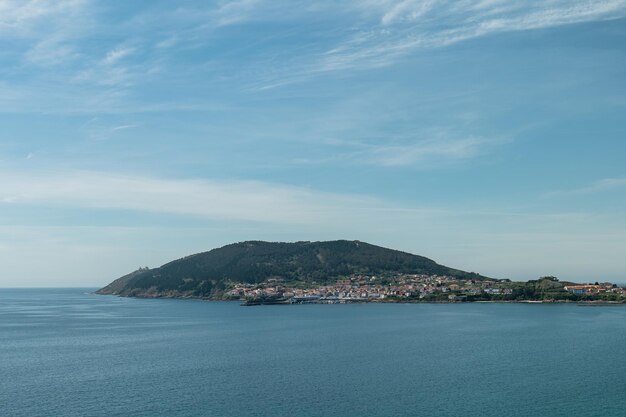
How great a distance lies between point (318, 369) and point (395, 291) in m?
108

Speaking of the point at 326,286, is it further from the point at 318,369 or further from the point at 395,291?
the point at 318,369

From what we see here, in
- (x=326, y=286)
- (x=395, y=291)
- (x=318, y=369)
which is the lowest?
(x=318, y=369)

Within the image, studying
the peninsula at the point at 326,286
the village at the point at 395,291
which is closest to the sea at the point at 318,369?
the village at the point at 395,291

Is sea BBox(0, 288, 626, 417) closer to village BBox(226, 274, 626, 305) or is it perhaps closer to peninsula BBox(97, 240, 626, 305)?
village BBox(226, 274, 626, 305)

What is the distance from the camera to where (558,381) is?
141ft

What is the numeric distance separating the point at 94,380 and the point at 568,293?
117 m

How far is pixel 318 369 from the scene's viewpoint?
4812 centimetres

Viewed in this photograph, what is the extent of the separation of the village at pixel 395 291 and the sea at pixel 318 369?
52644 millimetres

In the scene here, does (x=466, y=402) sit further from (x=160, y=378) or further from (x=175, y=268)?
(x=175, y=268)

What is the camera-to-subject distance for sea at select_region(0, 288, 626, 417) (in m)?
36.4

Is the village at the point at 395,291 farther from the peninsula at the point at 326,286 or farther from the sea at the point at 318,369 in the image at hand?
the sea at the point at 318,369

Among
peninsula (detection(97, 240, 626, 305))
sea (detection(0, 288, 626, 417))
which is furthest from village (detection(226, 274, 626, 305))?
sea (detection(0, 288, 626, 417))

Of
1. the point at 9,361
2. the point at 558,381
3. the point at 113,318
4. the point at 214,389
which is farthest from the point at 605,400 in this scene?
the point at 113,318

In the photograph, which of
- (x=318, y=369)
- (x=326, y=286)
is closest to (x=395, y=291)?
(x=326, y=286)
